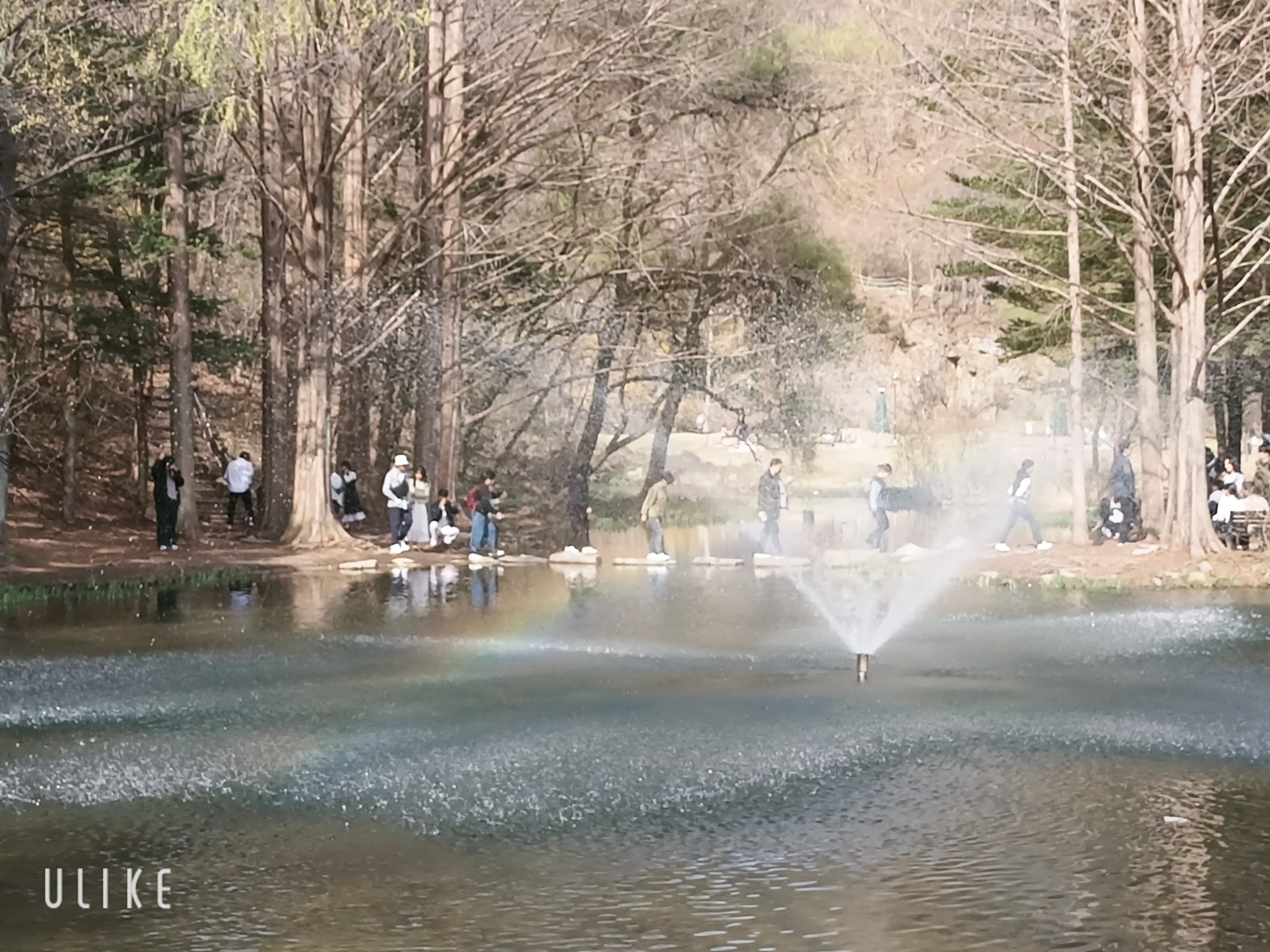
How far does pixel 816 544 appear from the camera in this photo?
101 ft

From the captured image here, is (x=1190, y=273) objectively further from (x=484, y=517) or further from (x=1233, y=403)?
(x=1233, y=403)

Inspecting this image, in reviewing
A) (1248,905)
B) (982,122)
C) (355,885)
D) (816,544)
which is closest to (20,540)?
(816,544)

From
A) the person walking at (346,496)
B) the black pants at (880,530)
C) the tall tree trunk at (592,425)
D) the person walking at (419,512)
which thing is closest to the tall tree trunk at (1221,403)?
the black pants at (880,530)

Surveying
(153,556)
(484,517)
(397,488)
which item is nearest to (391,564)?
(397,488)

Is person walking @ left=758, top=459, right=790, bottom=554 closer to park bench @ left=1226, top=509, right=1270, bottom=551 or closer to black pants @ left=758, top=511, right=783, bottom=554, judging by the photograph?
black pants @ left=758, top=511, right=783, bottom=554

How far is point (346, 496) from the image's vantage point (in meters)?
32.2

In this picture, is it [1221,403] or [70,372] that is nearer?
[70,372]

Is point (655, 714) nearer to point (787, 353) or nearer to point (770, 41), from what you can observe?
point (770, 41)

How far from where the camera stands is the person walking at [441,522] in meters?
28.2

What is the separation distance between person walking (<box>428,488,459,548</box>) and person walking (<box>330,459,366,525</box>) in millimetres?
3363

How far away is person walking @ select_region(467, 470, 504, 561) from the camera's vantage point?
2700 cm

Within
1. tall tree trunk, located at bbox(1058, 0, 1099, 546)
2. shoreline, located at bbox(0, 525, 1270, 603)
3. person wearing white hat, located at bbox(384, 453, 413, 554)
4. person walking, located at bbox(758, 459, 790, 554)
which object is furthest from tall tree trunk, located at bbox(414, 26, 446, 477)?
tall tree trunk, located at bbox(1058, 0, 1099, 546)

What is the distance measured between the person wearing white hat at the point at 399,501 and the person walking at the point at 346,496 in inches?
182

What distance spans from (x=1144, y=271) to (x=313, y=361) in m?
13.4
